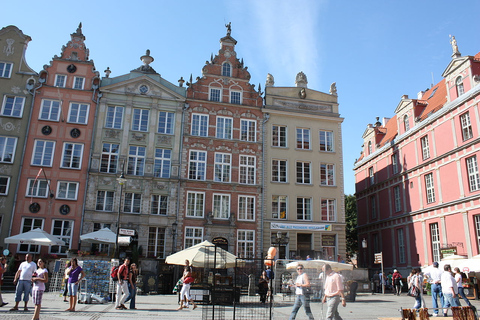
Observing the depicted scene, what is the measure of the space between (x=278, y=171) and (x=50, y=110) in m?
17.5

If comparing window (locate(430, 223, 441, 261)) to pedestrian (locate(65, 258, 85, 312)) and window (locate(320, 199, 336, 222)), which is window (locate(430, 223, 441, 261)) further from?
pedestrian (locate(65, 258, 85, 312))

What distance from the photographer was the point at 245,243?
2966 cm

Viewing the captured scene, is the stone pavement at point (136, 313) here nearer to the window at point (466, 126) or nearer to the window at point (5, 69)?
the window at point (466, 126)

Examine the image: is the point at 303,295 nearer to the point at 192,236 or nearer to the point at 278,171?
the point at 192,236

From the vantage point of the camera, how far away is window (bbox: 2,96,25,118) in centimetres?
2844

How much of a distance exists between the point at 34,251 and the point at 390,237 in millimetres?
28101

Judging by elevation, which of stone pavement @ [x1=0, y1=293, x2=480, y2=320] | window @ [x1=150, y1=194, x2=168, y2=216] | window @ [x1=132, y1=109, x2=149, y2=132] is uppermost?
window @ [x1=132, y1=109, x2=149, y2=132]

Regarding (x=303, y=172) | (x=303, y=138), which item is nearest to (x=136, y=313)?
(x=303, y=172)

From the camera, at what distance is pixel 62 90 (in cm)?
2959

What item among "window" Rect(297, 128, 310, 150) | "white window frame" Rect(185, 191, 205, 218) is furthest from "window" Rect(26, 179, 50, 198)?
"window" Rect(297, 128, 310, 150)

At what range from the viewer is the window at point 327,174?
1280 inches

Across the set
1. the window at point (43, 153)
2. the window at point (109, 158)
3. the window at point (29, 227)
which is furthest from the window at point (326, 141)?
the window at point (29, 227)

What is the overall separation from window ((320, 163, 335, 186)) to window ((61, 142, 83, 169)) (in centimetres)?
1836

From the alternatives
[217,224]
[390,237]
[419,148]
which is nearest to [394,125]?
[419,148]
